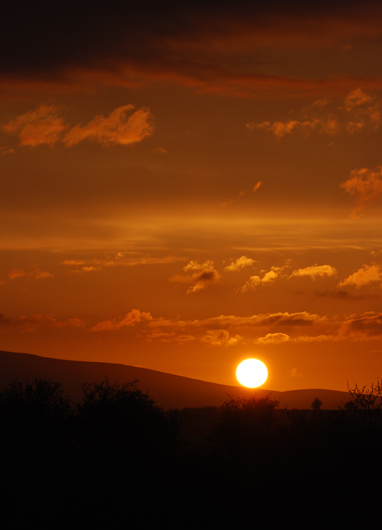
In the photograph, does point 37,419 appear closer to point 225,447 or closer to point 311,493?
point 311,493

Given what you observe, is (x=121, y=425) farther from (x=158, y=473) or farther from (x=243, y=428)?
(x=243, y=428)

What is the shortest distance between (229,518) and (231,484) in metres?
3.37

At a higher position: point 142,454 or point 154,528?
point 142,454

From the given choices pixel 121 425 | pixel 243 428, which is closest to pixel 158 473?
pixel 121 425

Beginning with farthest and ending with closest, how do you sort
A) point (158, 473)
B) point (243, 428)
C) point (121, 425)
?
point (243, 428)
point (121, 425)
point (158, 473)

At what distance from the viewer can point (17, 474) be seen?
119 ft

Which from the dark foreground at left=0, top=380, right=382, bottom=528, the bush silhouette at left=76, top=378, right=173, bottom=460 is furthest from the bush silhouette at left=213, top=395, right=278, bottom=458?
the dark foreground at left=0, top=380, right=382, bottom=528

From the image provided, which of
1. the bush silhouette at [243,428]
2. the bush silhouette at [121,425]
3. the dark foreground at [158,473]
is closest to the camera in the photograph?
the dark foreground at [158,473]

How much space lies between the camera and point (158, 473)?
3903 cm

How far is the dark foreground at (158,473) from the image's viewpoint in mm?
33250

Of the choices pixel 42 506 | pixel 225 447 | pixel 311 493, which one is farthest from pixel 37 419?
pixel 225 447

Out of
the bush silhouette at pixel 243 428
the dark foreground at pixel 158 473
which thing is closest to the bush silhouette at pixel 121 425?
the dark foreground at pixel 158 473

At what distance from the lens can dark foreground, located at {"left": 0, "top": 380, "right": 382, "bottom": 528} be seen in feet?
109

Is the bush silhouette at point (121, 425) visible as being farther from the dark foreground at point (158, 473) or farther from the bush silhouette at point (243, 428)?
the bush silhouette at point (243, 428)
